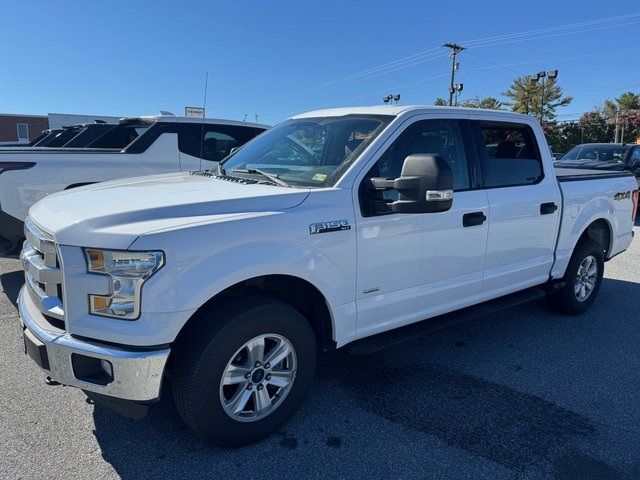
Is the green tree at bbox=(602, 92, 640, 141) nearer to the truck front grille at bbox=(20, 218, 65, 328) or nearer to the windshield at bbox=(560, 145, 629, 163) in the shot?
the windshield at bbox=(560, 145, 629, 163)

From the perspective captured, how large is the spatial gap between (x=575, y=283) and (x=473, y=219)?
203cm

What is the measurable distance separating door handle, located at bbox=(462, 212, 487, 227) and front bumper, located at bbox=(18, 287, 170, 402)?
7.42 ft

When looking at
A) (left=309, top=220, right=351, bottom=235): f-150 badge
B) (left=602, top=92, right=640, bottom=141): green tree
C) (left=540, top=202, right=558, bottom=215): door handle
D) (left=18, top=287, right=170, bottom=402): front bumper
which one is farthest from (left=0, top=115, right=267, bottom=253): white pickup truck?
(left=602, top=92, right=640, bottom=141): green tree

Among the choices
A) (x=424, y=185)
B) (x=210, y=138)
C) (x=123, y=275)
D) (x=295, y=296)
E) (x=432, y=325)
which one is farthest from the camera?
(x=210, y=138)

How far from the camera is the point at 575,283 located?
4949 millimetres

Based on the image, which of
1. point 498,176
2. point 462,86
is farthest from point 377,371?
point 462,86

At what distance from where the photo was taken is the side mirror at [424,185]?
276 centimetres

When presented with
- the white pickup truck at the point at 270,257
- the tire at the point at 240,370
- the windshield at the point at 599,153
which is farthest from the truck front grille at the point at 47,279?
the windshield at the point at 599,153

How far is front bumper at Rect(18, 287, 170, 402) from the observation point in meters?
2.30

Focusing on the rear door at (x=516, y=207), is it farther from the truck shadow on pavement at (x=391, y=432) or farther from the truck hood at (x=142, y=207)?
the truck hood at (x=142, y=207)

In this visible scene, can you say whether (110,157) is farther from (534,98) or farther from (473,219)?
(534,98)

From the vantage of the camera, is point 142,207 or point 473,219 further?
point 473,219

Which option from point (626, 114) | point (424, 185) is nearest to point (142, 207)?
point (424, 185)

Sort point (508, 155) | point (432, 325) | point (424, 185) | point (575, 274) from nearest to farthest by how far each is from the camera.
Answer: point (424, 185) → point (432, 325) → point (508, 155) → point (575, 274)
